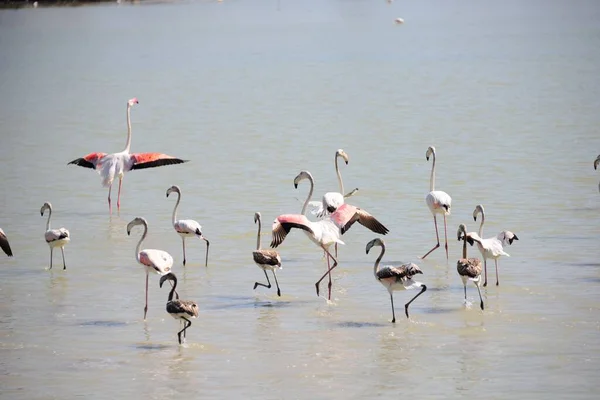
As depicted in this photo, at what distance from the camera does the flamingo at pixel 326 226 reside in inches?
420

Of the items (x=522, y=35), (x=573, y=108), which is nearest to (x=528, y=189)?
(x=573, y=108)

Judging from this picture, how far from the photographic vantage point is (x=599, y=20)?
51.3 meters

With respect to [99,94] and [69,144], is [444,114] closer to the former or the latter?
[69,144]

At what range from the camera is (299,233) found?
537 inches

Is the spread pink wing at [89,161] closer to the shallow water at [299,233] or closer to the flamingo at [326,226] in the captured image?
the shallow water at [299,233]

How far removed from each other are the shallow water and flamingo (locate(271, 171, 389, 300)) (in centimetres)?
48

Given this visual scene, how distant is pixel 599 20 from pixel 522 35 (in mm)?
6206

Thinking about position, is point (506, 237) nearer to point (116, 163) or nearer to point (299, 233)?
point (299, 233)

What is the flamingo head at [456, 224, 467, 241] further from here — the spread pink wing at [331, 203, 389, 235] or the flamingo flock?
the spread pink wing at [331, 203, 389, 235]

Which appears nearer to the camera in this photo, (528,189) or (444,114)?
(528,189)

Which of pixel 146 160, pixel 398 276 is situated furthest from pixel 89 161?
pixel 398 276

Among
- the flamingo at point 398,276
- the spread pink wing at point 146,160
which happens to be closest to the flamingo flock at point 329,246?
the flamingo at point 398,276

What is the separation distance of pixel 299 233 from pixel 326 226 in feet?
8.74

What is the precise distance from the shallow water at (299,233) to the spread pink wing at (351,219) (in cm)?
53
